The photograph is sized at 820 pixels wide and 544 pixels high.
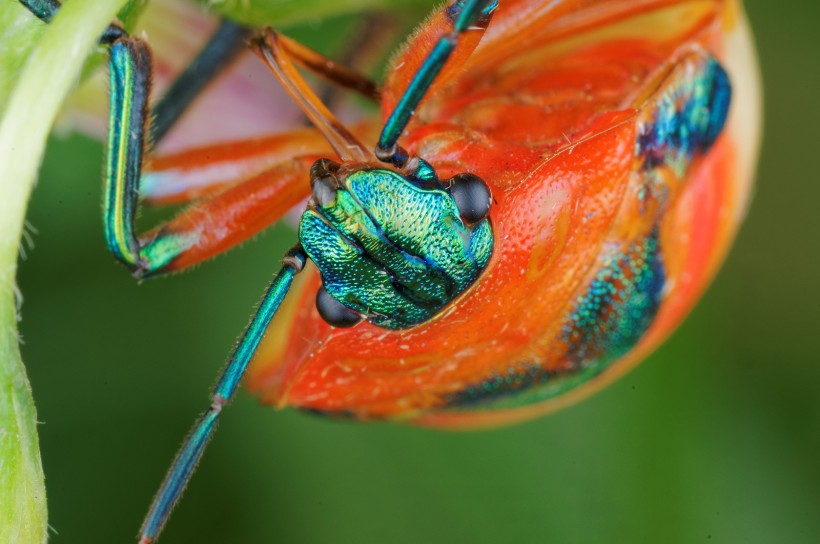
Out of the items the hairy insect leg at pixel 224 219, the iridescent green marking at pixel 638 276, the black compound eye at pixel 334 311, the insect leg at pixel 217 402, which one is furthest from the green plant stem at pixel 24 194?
the iridescent green marking at pixel 638 276

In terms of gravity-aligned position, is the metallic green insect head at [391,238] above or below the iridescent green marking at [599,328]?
above

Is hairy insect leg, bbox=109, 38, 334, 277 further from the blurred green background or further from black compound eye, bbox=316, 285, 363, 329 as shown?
the blurred green background

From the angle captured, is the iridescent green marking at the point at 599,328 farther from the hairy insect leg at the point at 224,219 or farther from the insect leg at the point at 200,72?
the insect leg at the point at 200,72

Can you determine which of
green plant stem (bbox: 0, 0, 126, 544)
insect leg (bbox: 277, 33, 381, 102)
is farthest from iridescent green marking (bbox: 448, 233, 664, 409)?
green plant stem (bbox: 0, 0, 126, 544)

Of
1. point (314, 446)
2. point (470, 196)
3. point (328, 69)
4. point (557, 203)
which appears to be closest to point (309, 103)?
point (328, 69)

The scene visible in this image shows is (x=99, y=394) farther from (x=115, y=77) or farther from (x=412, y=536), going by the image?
(x=115, y=77)

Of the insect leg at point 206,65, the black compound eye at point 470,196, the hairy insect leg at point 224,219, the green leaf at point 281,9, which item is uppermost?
the green leaf at point 281,9

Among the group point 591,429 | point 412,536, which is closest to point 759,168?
point 591,429
